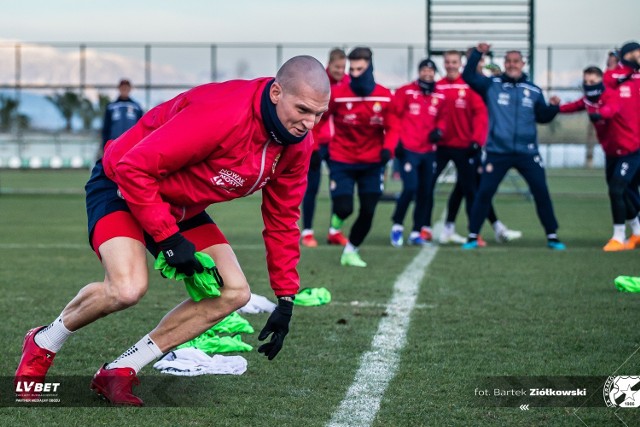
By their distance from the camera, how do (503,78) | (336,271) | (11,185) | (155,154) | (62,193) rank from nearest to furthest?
(155,154) → (336,271) → (503,78) → (62,193) → (11,185)

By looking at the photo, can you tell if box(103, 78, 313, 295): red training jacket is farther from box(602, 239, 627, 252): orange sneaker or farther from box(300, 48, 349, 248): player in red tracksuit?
box(602, 239, 627, 252): orange sneaker

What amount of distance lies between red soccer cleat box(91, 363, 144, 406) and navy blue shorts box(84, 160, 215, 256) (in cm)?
62

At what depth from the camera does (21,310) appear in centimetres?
765

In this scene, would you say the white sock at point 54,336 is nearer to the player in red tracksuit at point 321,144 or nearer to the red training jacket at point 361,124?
the red training jacket at point 361,124

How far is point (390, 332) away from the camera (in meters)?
6.80

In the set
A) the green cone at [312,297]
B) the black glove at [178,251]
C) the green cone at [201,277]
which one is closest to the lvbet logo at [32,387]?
the green cone at [201,277]

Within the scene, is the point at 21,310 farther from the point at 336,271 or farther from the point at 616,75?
the point at 616,75

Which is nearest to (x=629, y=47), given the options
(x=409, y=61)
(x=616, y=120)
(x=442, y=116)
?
(x=616, y=120)

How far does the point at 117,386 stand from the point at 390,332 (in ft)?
7.83

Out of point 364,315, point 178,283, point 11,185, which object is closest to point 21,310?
point 178,283

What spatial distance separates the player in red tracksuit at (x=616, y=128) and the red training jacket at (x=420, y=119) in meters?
1.84

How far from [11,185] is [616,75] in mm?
21144

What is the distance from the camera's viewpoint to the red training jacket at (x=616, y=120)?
12219 millimetres

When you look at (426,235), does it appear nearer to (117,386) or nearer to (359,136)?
(359,136)
